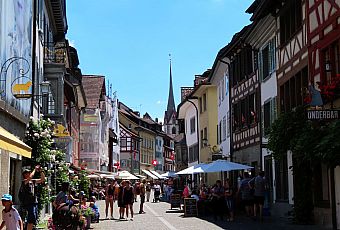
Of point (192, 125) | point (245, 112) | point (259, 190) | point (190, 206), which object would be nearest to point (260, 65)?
point (245, 112)

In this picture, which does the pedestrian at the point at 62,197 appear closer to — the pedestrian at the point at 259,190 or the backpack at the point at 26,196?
the backpack at the point at 26,196

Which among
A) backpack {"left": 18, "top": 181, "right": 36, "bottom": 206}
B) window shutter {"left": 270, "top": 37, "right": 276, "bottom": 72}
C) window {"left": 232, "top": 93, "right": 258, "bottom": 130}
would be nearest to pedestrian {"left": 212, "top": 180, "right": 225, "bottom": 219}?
window {"left": 232, "top": 93, "right": 258, "bottom": 130}

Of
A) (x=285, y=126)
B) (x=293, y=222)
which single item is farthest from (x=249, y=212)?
(x=285, y=126)

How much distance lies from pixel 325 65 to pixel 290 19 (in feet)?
16.0

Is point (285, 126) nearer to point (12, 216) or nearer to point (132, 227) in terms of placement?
point (132, 227)

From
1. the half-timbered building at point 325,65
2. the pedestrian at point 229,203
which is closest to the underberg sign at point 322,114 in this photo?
the half-timbered building at point 325,65

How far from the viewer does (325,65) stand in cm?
1914

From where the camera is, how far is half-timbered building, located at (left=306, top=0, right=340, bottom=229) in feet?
59.2

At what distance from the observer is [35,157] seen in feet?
68.5

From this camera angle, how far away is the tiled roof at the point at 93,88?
71188 mm

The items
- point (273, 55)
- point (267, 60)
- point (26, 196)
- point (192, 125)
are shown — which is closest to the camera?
point (26, 196)

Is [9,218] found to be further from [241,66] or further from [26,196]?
[241,66]

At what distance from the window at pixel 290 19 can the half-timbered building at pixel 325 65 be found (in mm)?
1448

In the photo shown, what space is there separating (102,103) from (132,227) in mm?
57973
